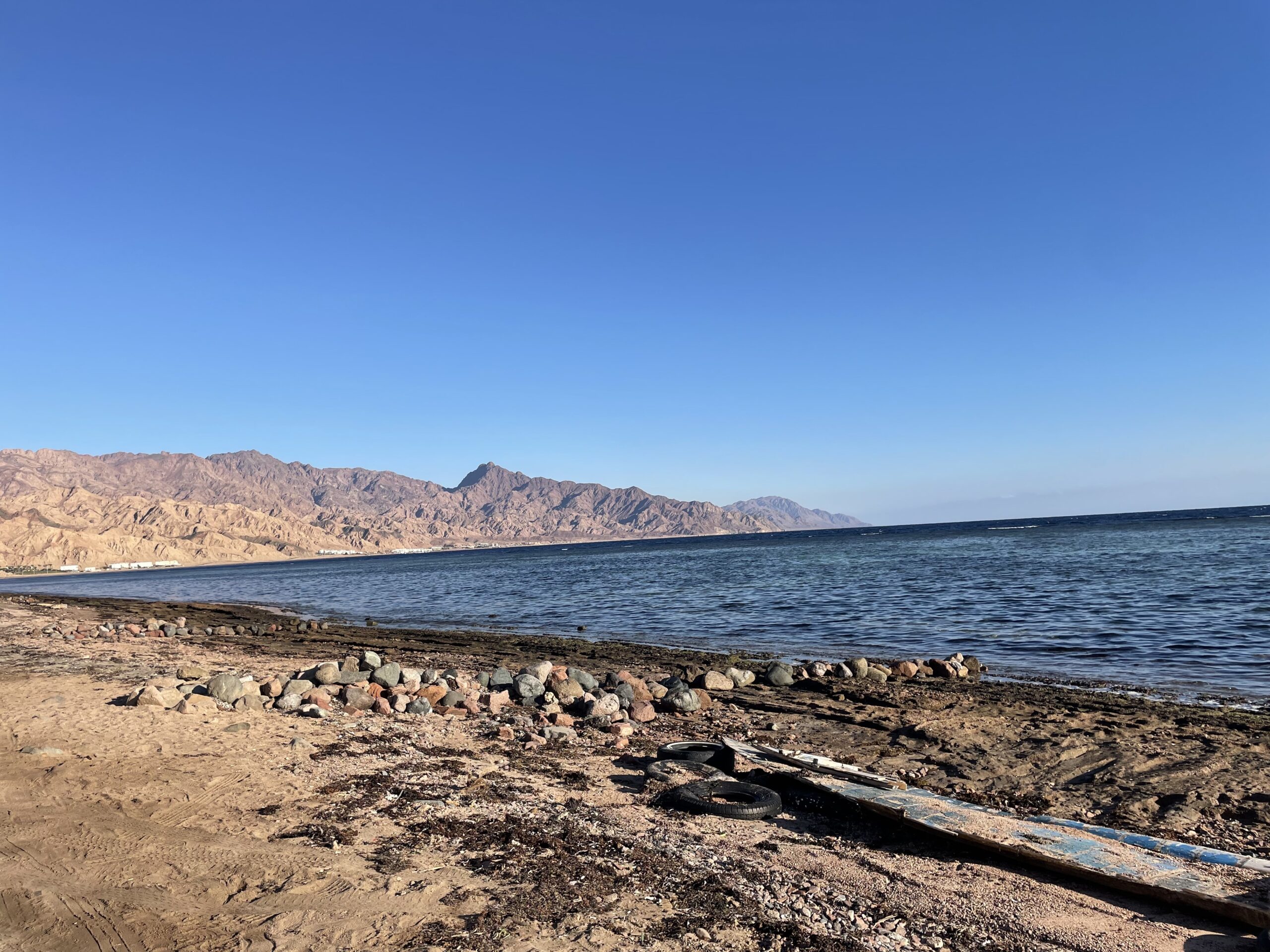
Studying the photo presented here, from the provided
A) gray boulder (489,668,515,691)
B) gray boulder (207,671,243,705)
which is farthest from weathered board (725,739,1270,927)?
gray boulder (207,671,243,705)

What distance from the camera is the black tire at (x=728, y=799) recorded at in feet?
22.6

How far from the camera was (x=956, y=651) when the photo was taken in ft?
56.7

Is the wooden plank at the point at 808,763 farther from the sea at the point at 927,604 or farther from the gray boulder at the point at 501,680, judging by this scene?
the sea at the point at 927,604

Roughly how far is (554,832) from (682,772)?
2.43 metres

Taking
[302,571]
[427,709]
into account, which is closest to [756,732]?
[427,709]

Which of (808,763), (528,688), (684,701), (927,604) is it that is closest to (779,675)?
(684,701)

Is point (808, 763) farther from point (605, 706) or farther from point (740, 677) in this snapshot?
point (740, 677)

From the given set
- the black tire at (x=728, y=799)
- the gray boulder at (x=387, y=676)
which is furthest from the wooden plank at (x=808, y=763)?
the gray boulder at (x=387, y=676)

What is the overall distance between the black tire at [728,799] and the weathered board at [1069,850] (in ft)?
2.17

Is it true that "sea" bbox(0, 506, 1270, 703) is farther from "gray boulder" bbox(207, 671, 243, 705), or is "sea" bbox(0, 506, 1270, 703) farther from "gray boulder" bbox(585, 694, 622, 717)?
"gray boulder" bbox(207, 671, 243, 705)

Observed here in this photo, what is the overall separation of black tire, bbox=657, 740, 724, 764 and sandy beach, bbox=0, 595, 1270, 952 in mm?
341

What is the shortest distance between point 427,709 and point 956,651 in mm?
12740

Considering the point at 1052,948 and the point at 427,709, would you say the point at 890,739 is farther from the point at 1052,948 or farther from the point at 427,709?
the point at 427,709

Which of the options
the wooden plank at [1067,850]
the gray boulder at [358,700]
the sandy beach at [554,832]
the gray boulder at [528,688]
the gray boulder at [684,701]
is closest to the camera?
the sandy beach at [554,832]
